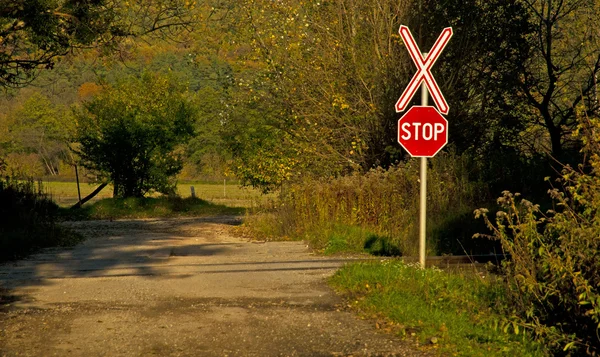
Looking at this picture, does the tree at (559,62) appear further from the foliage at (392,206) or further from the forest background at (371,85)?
the foliage at (392,206)

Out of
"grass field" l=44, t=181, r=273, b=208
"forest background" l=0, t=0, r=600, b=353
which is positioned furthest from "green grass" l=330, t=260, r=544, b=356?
"grass field" l=44, t=181, r=273, b=208

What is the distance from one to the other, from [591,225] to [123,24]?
14221 millimetres

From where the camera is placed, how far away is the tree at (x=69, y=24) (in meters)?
17.8

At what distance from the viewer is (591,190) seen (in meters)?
7.85

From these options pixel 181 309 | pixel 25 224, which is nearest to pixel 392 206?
pixel 25 224

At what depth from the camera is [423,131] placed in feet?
36.8

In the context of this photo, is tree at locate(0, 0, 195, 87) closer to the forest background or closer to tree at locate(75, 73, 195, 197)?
the forest background

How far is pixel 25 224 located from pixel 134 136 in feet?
66.1

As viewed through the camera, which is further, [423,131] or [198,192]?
[198,192]

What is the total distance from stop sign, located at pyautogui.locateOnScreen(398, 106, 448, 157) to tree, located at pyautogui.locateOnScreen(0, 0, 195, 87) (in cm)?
966

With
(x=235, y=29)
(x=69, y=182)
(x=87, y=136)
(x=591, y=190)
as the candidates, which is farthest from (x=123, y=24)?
(x=69, y=182)

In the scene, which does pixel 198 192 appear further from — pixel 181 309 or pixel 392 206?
pixel 181 309

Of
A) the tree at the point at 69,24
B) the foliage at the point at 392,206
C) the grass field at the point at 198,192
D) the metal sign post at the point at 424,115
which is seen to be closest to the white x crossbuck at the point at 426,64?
the metal sign post at the point at 424,115

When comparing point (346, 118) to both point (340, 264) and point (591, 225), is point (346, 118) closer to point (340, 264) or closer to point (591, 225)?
point (340, 264)
